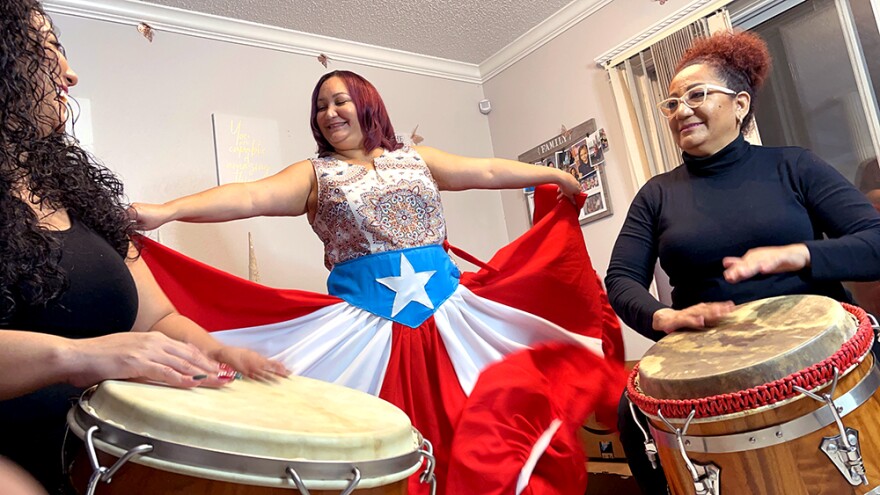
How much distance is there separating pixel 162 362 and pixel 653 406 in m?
0.79

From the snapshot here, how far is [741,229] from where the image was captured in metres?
1.53

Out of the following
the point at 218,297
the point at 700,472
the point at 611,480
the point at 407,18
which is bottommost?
the point at 611,480

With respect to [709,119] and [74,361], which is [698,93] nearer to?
[709,119]

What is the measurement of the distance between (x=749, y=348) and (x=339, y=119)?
1.29 metres

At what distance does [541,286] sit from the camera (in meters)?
1.81

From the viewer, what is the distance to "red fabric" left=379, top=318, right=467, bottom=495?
4.89 ft

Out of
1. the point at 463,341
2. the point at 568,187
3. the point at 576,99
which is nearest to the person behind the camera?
the point at 463,341

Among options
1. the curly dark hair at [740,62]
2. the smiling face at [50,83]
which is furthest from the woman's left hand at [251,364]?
the curly dark hair at [740,62]

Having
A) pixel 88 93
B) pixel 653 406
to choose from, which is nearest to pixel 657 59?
pixel 653 406

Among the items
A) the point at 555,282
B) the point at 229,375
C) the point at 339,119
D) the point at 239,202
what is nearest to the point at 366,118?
the point at 339,119

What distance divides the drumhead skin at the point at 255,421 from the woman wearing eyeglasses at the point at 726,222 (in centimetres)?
78

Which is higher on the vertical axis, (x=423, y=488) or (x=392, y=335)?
(x=392, y=335)

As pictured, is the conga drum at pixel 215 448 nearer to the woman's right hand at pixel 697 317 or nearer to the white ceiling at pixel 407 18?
the woman's right hand at pixel 697 317

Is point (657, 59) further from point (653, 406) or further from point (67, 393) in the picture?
point (67, 393)
